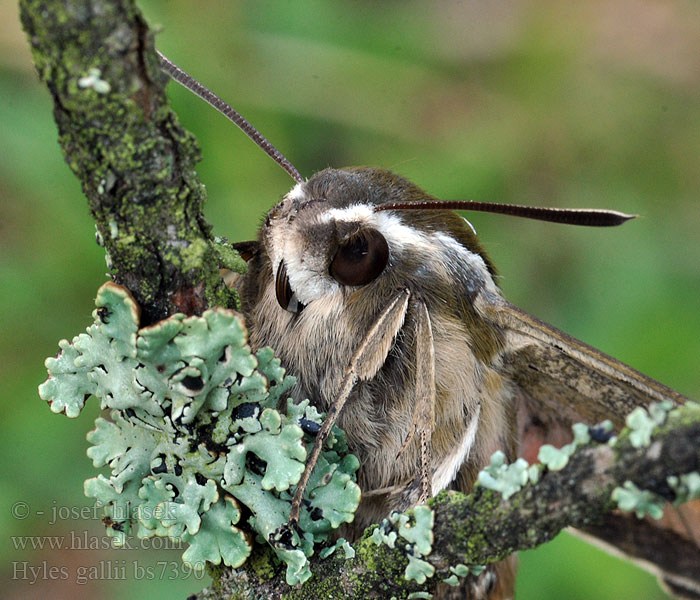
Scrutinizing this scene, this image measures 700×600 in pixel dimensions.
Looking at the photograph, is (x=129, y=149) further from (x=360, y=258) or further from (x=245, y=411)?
(x=360, y=258)

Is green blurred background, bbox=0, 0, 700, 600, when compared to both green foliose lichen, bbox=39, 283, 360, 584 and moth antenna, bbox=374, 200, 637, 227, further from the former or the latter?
green foliose lichen, bbox=39, 283, 360, 584

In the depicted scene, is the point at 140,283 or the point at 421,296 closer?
the point at 140,283

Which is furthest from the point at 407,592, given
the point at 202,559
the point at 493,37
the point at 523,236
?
the point at 493,37

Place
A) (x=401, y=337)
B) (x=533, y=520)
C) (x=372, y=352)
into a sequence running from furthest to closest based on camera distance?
1. (x=401, y=337)
2. (x=372, y=352)
3. (x=533, y=520)

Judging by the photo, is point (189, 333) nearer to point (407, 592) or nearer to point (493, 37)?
point (407, 592)

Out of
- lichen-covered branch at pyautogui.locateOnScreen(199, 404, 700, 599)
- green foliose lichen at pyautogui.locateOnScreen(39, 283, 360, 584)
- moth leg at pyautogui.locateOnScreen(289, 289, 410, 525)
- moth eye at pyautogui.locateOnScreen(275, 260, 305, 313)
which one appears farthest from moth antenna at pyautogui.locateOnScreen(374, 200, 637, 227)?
green foliose lichen at pyautogui.locateOnScreen(39, 283, 360, 584)

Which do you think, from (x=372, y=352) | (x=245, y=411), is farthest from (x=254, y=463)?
(x=372, y=352)

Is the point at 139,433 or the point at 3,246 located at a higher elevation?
the point at 3,246
